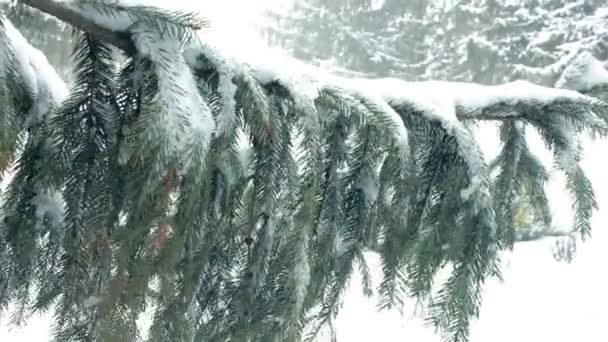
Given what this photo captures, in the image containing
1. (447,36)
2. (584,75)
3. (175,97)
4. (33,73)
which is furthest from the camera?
(447,36)

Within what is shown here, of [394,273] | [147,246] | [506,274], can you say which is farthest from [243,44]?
[506,274]

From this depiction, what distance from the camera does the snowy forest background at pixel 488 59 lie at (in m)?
5.27

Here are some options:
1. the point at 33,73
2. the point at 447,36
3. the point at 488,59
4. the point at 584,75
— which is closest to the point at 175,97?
the point at 33,73

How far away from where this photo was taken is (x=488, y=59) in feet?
48.7

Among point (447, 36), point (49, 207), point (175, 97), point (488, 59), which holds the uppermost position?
point (175, 97)

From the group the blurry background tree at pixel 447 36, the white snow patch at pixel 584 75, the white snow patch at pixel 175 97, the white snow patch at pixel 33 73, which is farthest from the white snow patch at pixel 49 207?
the blurry background tree at pixel 447 36

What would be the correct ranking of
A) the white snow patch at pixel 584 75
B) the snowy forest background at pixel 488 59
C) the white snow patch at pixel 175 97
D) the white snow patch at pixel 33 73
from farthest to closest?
the snowy forest background at pixel 488 59 < the white snow patch at pixel 584 75 < the white snow patch at pixel 33 73 < the white snow patch at pixel 175 97

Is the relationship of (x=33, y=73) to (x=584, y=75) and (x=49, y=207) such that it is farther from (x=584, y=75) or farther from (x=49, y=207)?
(x=584, y=75)

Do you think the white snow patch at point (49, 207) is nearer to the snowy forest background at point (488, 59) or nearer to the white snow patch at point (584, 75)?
the snowy forest background at point (488, 59)

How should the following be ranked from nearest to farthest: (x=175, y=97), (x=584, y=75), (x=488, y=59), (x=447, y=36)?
(x=175, y=97)
(x=584, y=75)
(x=488, y=59)
(x=447, y=36)

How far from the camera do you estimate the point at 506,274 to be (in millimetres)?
6340

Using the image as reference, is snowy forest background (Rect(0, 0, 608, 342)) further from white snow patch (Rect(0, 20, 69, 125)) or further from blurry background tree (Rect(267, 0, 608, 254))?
white snow patch (Rect(0, 20, 69, 125))

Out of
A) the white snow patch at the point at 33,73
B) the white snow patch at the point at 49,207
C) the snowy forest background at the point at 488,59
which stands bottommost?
the snowy forest background at the point at 488,59

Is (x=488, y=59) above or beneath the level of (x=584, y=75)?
beneath
